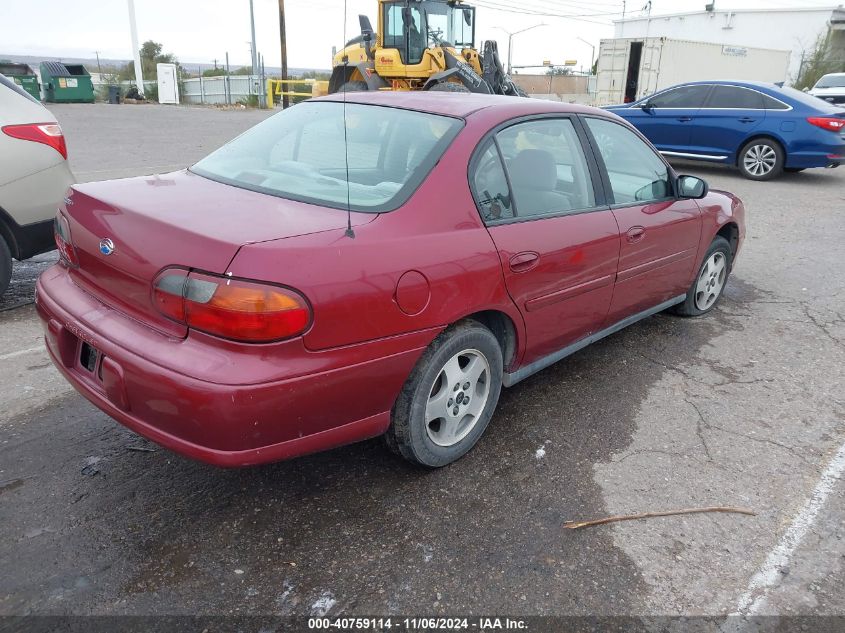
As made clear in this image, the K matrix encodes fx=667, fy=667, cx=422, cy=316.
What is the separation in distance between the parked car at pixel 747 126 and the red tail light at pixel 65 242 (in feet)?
36.3

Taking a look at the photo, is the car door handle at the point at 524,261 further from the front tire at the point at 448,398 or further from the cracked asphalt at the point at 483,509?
the cracked asphalt at the point at 483,509

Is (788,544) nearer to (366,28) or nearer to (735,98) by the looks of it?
(735,98)

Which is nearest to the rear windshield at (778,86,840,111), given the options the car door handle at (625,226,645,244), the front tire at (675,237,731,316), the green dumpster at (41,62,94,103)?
the front tire at (675,237,731,316)

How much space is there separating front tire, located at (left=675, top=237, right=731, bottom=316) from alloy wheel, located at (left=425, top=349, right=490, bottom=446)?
238 centimetres

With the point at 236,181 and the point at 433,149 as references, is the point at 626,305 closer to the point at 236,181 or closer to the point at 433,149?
the point at 433,149

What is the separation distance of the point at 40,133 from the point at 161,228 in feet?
9.96

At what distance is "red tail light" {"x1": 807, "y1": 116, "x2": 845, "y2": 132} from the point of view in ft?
34.2

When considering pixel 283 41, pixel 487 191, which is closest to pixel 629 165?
pixel 487 191

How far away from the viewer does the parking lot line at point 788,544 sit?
7.52 ft

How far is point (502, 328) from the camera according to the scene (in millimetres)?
3100

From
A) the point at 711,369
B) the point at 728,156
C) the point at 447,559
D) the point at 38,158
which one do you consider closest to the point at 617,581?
the point at 447,559

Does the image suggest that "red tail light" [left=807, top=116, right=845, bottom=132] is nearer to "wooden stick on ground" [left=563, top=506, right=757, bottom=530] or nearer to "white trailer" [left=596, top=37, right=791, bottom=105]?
"wooden stick on ground" [left=563, top=506, right=757, bottom=530]

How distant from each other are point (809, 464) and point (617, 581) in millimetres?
1373

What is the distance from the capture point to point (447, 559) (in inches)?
95.4
